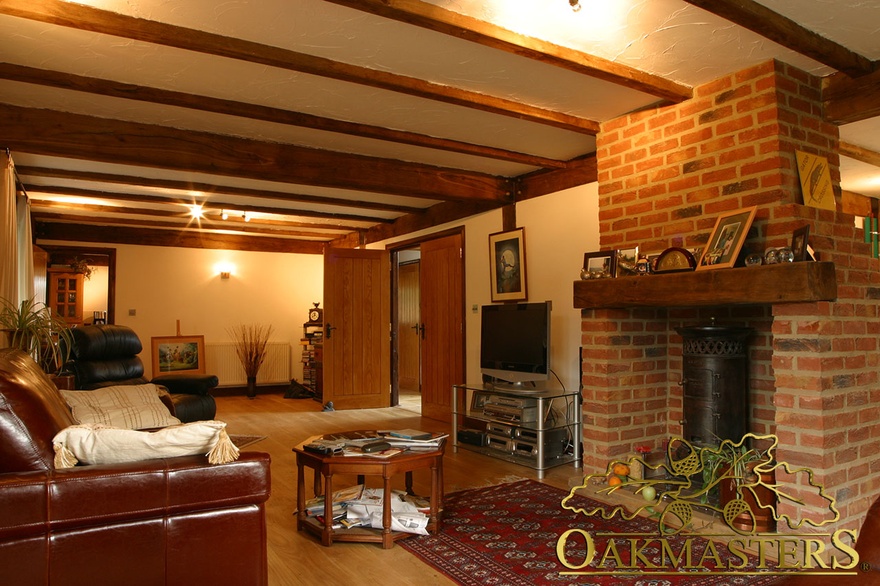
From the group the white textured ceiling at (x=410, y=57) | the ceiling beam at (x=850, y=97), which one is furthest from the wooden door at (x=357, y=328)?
the ceiling beam at (x=850, y=97)

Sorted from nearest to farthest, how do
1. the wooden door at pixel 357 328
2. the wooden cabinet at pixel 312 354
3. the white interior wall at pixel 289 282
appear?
the white interior wall at pixel 289 282 → the wooden door at pixel 357 328 → the wooden cabinet at pixel 312 354

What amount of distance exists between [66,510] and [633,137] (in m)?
3.45

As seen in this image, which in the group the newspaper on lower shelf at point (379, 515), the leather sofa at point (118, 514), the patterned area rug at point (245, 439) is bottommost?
the patterned area rug at point (245, 439)

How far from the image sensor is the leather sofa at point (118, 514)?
1.65m

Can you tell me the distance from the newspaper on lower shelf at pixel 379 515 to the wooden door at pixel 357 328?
4.23 metres

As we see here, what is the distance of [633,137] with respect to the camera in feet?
12.6

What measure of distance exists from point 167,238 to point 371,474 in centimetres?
683

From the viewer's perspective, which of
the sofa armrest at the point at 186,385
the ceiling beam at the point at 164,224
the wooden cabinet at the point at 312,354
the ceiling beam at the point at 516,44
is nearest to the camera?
the ceiling beam at the point at 516,44

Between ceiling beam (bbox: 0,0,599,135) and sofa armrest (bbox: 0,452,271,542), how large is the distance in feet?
6.00

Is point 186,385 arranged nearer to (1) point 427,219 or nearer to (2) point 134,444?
(1) point 427,219

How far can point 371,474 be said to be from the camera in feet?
9.36

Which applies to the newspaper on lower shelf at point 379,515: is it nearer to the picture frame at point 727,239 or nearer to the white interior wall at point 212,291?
the picture frame at point 727,239

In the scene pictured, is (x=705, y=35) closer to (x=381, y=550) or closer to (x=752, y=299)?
(x=752, y=299)

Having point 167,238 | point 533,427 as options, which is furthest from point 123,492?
point 167,238
